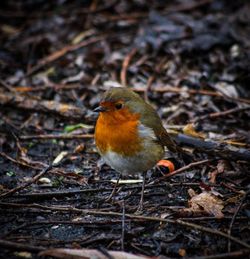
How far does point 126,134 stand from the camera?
3.44 m

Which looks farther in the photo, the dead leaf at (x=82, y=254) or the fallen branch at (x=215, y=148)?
the fallen branch at (x=215, y=148)

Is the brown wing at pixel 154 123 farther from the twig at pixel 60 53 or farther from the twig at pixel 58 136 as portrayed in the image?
the twig at pixel 60 53

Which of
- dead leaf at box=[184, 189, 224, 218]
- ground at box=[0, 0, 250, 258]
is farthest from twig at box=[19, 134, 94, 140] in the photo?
dead leaf at box=[184, 189, 224, 218]

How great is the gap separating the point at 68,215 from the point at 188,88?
283 centimetres

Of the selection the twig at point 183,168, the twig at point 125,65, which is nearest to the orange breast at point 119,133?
the twig at point 183,168

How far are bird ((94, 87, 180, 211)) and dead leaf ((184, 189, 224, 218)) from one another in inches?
15.9

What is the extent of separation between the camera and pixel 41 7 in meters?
7.34

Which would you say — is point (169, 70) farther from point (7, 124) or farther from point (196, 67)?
point (7, 124)

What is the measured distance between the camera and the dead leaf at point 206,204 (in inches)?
129

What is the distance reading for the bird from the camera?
3438 mm

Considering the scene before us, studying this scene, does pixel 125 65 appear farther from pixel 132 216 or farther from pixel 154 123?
pixel 132 216

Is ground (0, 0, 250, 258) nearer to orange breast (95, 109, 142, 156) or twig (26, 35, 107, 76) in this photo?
twig (26, 35, 107, 76)

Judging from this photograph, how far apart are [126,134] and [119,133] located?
56 millimetres

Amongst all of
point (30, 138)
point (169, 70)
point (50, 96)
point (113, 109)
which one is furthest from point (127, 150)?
point (169, 70)
